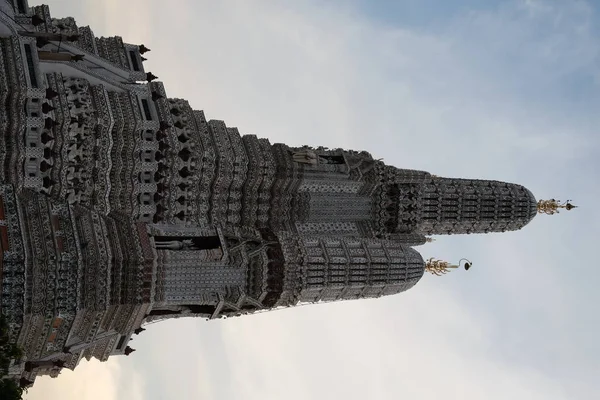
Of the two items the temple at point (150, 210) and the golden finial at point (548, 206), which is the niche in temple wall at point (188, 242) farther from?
the golden finial at point (548, 206)

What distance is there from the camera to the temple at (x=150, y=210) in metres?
26.7

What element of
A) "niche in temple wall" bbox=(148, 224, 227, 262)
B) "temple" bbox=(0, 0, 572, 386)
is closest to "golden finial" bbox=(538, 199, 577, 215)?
"temple" bbox=(0, 0, 572, 386)

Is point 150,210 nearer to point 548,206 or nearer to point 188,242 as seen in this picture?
point 188,242

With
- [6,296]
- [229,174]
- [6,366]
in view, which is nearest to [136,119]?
[229,174]

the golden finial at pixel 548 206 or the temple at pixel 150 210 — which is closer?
the temple at pixel 150 210

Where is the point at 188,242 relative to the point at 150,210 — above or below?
below

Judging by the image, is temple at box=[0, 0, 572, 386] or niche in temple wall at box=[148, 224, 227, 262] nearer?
temple at box=[0, 0, 572, 386]

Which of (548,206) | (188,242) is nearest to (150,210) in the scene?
(188,242)

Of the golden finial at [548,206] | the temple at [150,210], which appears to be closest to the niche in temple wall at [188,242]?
the temple at [150,210]

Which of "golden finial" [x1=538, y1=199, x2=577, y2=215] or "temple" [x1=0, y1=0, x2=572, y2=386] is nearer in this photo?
"temple" [x1=0, y1=0, x2=572, y2=386]

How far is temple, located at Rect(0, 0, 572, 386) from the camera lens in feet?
87.7

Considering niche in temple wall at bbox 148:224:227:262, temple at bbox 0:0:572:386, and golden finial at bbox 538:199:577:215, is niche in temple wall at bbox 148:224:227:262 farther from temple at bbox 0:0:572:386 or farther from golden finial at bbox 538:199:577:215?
golden finial at bbox 538:199:577:215

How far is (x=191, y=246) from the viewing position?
102 feet

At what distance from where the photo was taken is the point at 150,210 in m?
32.5
